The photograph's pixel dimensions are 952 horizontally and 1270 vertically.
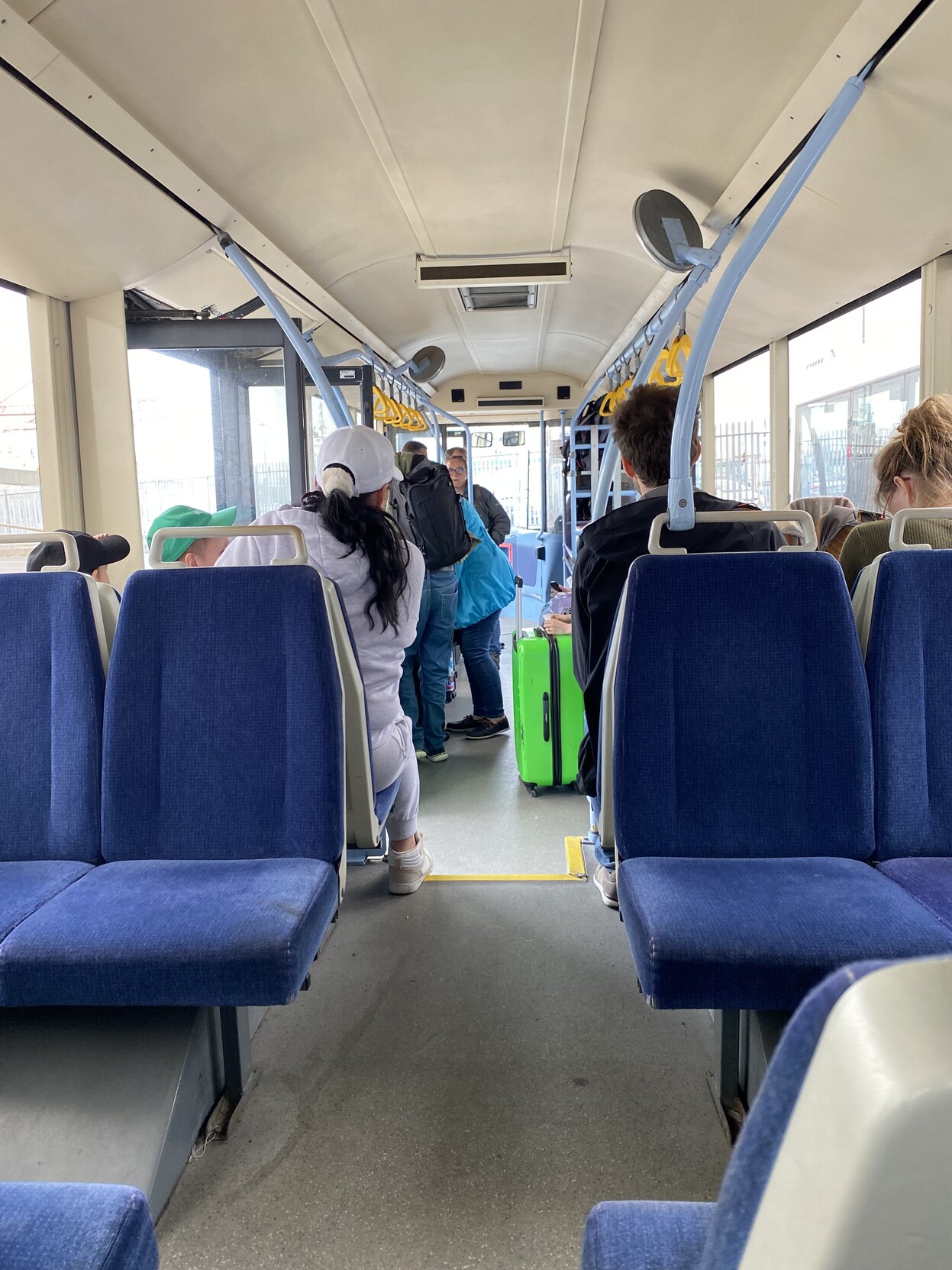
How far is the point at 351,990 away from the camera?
2252mm

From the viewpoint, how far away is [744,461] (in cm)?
607

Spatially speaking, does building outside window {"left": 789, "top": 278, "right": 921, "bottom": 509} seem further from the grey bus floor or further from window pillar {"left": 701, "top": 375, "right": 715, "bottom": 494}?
the grey bus floor

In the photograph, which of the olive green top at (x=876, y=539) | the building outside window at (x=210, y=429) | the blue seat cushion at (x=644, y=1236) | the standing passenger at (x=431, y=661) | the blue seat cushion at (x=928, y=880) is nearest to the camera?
the blue seat cushion at (x=644, y=1236)

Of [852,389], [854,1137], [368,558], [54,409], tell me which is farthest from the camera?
[852,389]

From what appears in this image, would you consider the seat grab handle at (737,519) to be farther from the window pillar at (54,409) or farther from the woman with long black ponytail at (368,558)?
the window pillar at (54,409)

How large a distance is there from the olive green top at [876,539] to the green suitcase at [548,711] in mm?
1391

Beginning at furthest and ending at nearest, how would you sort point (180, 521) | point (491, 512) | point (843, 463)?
point (491, 512) < point (843, 463) < point (180, 521)

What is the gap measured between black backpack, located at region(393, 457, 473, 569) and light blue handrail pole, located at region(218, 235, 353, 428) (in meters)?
0.49

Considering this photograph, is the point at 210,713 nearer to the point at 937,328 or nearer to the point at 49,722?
the point at 49,722

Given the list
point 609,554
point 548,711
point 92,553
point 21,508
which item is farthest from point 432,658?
point 92,553

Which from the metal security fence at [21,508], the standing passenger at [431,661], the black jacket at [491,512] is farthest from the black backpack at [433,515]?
the black jacket at [491,512]

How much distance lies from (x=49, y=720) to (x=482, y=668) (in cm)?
304

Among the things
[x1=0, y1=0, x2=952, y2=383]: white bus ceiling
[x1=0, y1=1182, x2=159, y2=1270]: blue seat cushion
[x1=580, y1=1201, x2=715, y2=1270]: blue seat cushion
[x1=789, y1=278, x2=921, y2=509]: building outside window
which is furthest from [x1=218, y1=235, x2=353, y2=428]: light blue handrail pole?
[x1=580, y1=1201, x2=715, y2=1270]: blue seat cushion

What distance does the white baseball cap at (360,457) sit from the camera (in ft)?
8.54
